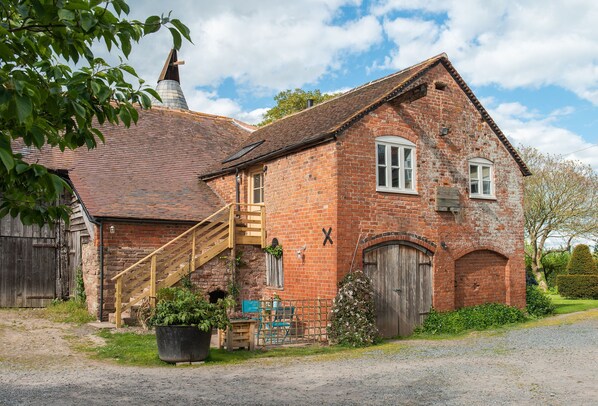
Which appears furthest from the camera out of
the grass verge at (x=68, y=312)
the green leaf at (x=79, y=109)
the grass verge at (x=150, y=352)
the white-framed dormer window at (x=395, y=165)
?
the grass verge at (x=68, y=312)

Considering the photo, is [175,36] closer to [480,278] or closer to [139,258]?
[139,258]

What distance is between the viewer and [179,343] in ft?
35.6

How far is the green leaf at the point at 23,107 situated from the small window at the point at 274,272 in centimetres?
1416

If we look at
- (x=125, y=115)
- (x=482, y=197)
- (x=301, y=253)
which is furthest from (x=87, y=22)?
(x=482, y=197)

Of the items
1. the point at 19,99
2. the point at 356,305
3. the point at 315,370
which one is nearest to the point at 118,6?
the point at 19,99

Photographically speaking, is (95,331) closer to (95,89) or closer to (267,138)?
(267,138)

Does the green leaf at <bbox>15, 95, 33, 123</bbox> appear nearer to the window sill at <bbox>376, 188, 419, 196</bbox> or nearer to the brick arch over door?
the window sill at <bbox>376, 188, 419, 196</bbox>

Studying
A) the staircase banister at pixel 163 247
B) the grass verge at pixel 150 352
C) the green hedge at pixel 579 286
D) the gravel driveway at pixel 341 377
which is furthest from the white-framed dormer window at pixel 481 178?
the green hedge at pixel 579 286

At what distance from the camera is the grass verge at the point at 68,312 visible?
53.3 ft

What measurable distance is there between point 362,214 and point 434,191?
2665 millimetres

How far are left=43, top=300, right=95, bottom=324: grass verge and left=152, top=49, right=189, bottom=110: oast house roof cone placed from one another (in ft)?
55.0

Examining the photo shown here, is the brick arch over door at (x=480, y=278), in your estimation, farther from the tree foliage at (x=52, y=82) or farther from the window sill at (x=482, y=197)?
the tree foliage at (x=52, y=82)

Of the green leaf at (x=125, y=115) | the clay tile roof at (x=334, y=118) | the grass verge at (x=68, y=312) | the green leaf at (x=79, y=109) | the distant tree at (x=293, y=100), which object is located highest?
the distant tree at (x=293, y=100)

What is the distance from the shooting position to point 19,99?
9.32 feet
